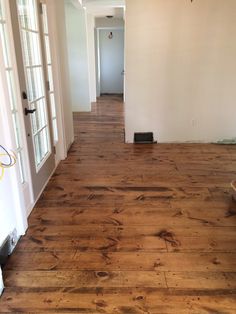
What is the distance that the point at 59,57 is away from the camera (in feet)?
12.3

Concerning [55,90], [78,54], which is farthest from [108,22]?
[55,90]

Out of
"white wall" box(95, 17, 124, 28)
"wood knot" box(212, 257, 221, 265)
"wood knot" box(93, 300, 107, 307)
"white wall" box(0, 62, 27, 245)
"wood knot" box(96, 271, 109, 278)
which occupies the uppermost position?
"white wall" box(95, 17, 124, 28)

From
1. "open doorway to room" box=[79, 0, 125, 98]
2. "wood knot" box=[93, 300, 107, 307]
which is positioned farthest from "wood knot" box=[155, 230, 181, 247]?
"open doorway to room" box=[79, 0, 125, 98]

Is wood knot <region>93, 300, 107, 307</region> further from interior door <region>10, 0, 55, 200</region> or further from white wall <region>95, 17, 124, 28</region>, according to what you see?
white wall <region>95, 17, 124, 28</region>

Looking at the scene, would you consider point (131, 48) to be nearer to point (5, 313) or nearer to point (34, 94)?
point (34, 94)

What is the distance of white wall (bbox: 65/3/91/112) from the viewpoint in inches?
249

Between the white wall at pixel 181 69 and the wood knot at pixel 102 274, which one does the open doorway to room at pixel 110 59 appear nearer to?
the white wall at pixel 181 69

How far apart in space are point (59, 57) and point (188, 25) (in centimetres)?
201

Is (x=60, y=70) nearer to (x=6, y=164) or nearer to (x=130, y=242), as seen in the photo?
(x=6, y=164)

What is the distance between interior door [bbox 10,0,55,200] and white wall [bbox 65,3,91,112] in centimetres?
359

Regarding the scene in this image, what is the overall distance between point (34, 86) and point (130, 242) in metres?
1.88

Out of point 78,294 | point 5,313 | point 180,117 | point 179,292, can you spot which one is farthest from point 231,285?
point 180,117

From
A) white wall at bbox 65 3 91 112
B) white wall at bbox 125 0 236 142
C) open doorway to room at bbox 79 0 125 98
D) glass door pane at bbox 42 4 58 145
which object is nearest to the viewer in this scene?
glass door pane at bbox 42 4 58 145

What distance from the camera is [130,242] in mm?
2244
